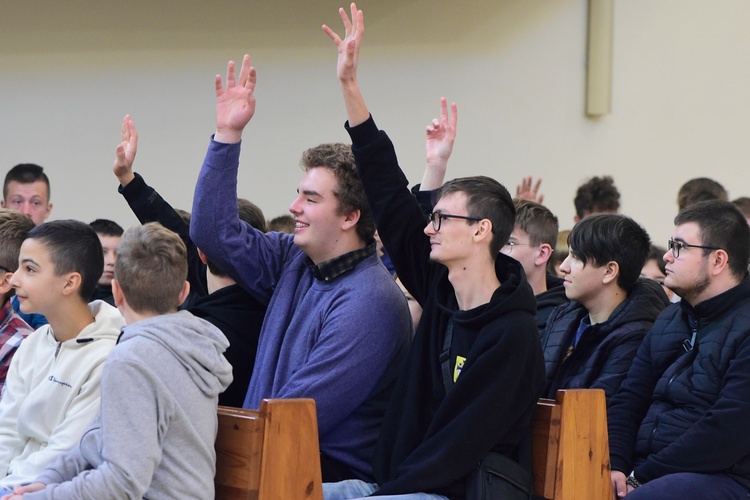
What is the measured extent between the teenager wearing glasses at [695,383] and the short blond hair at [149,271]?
1413mm

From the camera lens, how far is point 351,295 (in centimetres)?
277

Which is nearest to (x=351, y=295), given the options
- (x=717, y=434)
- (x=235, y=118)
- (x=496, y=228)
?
(x=496, y=228)

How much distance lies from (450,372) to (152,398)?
2.57 feet

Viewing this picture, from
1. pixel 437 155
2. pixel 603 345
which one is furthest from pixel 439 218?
pixel 603 345

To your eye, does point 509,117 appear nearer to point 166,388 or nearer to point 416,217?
point 416,217

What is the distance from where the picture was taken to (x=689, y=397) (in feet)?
9.61

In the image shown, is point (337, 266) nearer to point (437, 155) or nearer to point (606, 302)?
point (437, 155)

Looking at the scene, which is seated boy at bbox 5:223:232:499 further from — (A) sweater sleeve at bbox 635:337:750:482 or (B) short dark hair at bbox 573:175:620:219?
(B) short dark hair at bbox 573:175:620:219

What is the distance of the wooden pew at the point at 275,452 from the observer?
2.33m

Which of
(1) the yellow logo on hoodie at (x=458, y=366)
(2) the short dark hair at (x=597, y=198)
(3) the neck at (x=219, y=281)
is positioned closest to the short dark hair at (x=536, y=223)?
(3) the neck at (x=219, y=281)

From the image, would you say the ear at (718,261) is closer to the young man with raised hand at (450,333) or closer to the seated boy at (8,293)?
the young man with raised hand at (450,333)

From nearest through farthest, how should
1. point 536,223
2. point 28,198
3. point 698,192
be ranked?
point 536,223
point 28,198
point 698,192

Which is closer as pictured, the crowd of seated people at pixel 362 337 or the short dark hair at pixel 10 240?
the crowd of seated people at pixel 362 337

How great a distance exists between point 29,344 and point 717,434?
78.7 inches
